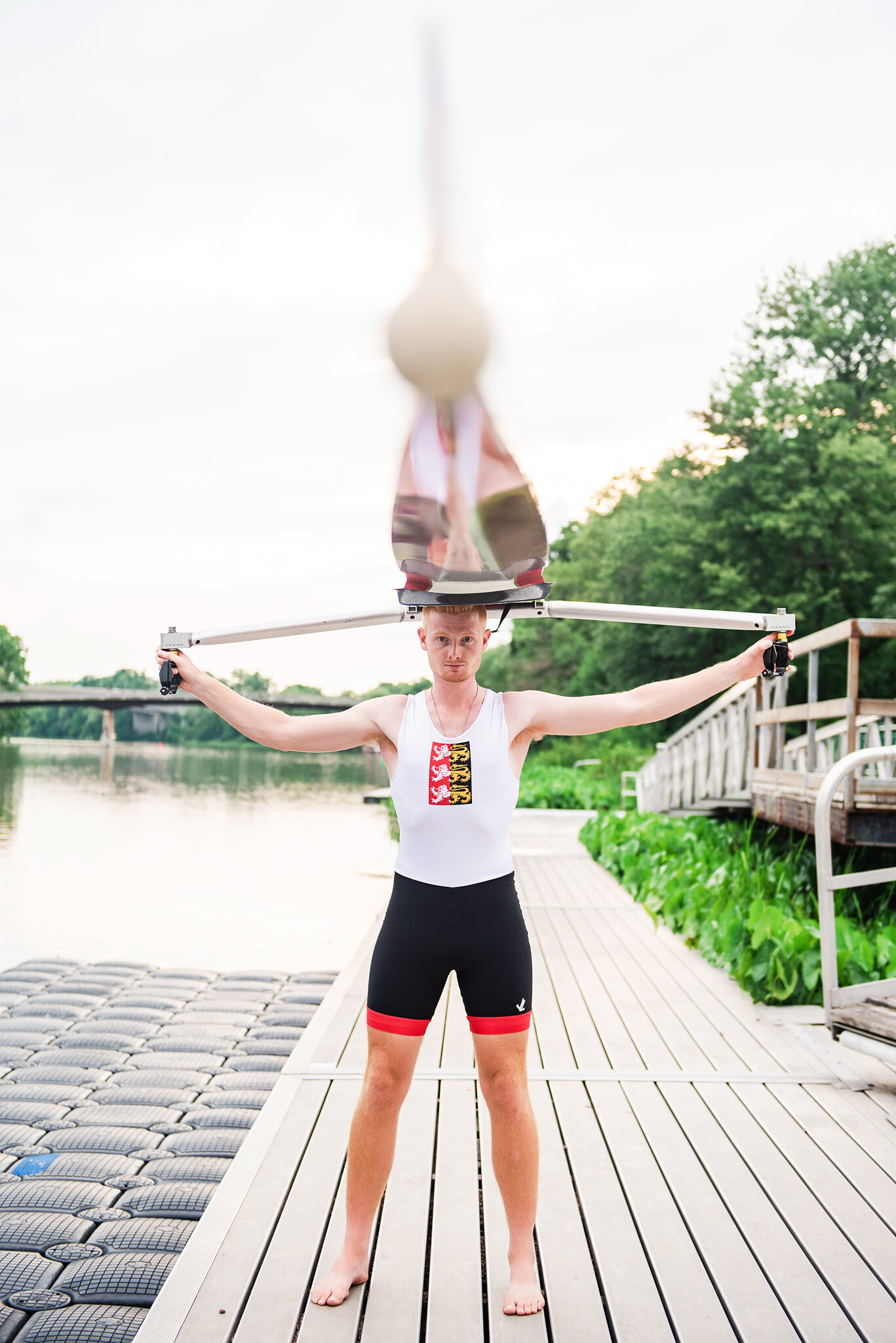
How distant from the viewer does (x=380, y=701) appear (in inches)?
96.8

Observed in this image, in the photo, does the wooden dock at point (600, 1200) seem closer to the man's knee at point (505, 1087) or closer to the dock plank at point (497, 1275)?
the dock plank at point (497, 1275)

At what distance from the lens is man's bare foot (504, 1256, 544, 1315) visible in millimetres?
2262

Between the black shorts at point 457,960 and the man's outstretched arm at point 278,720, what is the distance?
1.21 ft

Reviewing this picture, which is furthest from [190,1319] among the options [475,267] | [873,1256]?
[475,267]

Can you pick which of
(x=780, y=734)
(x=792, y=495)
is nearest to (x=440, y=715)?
(x=780, y=734)

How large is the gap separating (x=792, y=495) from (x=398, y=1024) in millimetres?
25022

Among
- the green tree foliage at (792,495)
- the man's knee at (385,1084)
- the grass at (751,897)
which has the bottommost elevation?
the grass at (751,897)

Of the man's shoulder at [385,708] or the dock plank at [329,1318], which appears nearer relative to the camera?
the dock plank at [329,1318]

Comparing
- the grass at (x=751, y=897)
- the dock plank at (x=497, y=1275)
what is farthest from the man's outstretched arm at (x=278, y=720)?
the grass at (x=751, y=897)

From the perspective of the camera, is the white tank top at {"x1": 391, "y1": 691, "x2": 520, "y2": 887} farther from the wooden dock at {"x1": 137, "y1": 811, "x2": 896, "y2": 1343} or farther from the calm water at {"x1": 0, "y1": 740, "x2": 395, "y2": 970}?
the calm water at {"x1": 0, "y1": 740, "x2": 395, "y2": 970}

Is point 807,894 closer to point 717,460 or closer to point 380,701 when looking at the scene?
point 380,701

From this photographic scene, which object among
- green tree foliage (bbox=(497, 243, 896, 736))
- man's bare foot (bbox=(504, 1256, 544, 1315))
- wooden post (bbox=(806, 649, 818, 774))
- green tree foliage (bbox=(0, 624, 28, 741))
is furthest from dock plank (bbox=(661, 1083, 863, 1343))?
green tree foliage (bbox=(0, 624, 28, 741))

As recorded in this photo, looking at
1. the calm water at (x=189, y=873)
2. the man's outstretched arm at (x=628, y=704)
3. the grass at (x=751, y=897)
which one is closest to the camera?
the man's outstretched arm at (x=628, y=704)

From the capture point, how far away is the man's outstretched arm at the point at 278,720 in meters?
2.36
